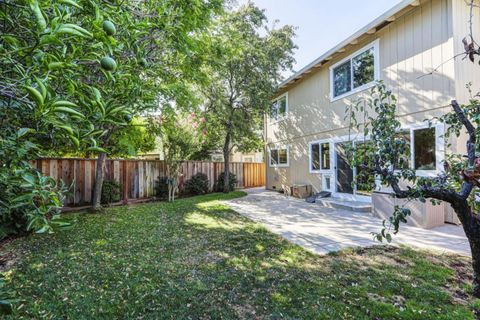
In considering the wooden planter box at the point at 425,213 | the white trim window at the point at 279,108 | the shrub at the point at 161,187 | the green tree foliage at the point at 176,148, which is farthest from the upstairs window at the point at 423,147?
the shrub at the point at 161,187

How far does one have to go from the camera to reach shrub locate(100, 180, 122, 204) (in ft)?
25.4

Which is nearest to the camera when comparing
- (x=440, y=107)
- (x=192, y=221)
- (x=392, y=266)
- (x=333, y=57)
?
(x=392, y=266)

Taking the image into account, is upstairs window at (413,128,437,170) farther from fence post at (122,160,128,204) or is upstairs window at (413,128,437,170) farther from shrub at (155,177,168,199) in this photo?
fence post at (122,160,128,204)

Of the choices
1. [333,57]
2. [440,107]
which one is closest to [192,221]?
[440,107]

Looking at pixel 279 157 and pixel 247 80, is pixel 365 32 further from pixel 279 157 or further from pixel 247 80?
pixel 279 157

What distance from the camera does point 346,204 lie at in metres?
7.23

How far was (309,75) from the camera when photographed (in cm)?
1008

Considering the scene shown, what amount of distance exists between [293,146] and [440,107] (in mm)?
6140

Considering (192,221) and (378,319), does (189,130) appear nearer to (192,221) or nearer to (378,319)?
(192,221)

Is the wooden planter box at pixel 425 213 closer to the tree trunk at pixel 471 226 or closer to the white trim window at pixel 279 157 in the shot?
the tree trunk at pixel 471 226

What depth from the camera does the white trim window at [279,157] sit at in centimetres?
1191

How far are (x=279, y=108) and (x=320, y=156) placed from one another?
4254 millimetres

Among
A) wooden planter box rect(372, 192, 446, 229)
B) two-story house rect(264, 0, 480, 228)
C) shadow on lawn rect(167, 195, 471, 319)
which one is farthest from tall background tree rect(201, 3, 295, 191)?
shadow on lawn rect(167, 195, 471, 319)

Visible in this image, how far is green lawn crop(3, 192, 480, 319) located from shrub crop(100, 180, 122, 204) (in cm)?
334
